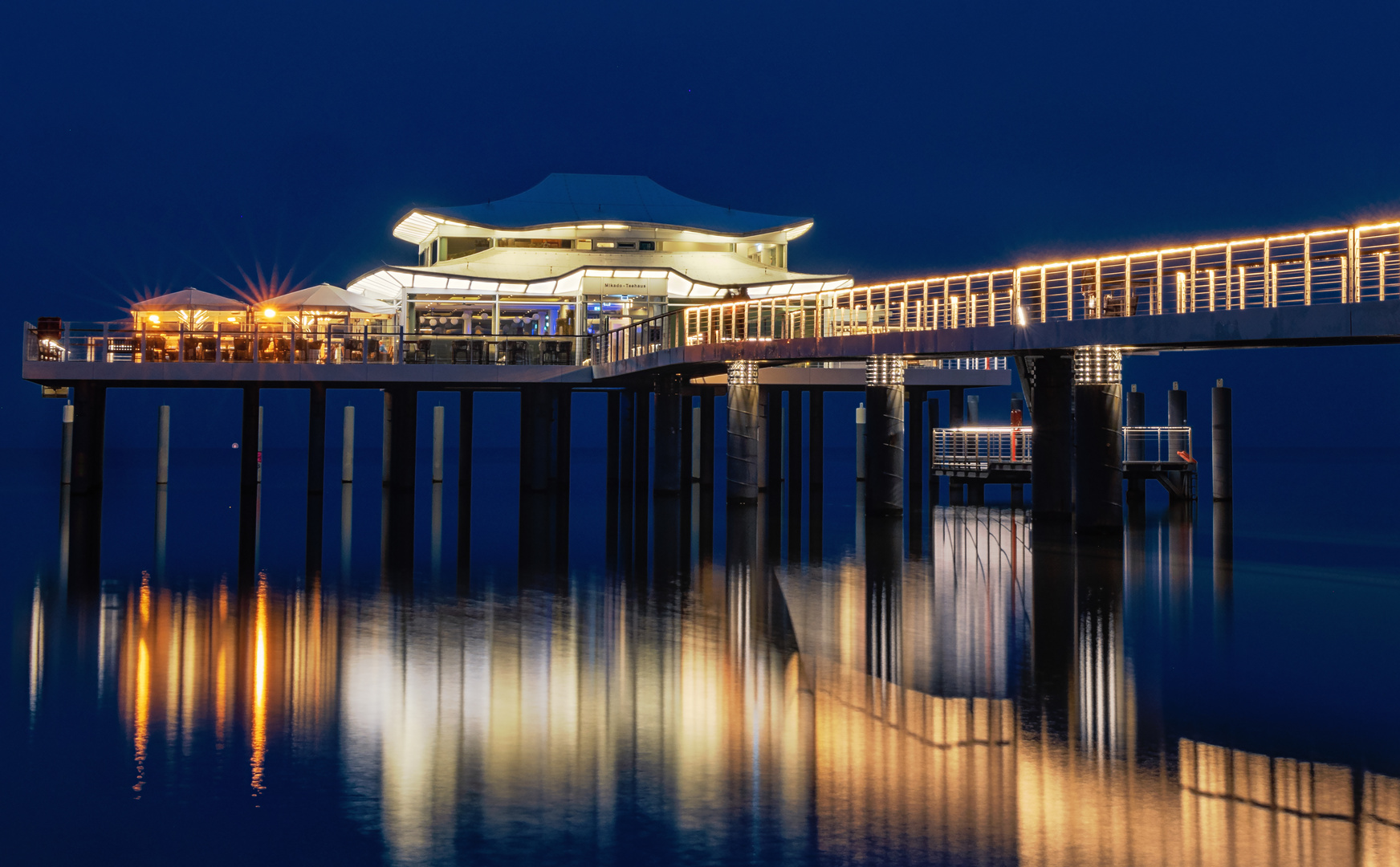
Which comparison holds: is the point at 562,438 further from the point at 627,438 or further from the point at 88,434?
the point at 88,434

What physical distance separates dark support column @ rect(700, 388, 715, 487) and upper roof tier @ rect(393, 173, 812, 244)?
5.32m

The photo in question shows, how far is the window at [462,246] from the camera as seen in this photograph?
3984 cm

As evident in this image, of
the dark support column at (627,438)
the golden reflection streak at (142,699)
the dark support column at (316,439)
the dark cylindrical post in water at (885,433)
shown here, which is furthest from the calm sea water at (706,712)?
the dark support column at (627,438)

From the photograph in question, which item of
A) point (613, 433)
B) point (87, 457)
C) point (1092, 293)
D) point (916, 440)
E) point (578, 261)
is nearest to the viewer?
point (1092, 293)

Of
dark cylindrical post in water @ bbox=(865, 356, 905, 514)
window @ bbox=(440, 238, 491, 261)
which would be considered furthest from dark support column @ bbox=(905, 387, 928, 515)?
window @ bbox=(440, 238, 491, 261)

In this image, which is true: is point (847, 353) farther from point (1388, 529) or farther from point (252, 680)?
point (252, 680)

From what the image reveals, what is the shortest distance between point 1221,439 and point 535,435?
18637 mm

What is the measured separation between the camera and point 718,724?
8.55 m

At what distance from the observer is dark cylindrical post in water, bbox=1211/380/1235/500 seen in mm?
31750

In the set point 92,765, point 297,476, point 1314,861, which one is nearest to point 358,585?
point 92,765

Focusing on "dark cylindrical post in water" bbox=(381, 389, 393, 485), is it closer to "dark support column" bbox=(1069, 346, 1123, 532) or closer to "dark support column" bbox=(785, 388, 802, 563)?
"dark support column" bbox=(785, 388, 802, 563)

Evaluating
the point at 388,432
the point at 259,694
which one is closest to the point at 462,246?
the point at 388,432

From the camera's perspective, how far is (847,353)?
2508 cm

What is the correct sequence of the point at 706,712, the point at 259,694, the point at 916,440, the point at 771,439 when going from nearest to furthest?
the point at 706,712 < the point at 259,694 < the point at 771,439 < the point at 916,440
